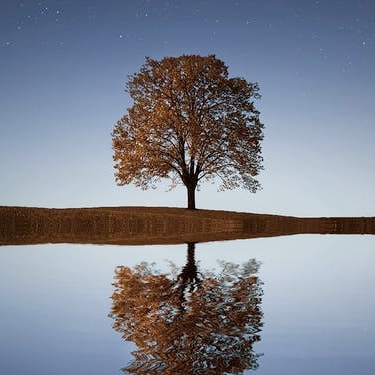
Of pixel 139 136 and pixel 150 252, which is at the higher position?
pixel 139 136

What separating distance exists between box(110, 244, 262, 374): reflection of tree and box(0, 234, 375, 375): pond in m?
0.01

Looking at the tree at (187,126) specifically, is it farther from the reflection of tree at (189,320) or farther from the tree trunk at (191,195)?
the reflection of tree at (189,320)

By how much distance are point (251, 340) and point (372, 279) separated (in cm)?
779

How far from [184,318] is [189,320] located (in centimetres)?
14

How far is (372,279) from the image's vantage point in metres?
13.4

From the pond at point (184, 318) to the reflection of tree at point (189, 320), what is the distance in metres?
0.01

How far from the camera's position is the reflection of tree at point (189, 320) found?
560 cm

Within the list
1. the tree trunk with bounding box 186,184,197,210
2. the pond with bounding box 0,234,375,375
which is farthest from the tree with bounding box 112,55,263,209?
the pond with bounding box 0,234,375,375

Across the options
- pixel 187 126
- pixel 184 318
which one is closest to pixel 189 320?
pixel 184 318

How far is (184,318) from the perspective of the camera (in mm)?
7695

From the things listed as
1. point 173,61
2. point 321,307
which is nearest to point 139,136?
point 173,61

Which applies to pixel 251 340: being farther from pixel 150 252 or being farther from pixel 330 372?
pixel 150 252

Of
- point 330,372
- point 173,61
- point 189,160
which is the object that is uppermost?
point 173,61

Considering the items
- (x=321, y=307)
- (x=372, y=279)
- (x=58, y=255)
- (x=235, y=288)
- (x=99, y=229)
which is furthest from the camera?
(x=99, y=229)
